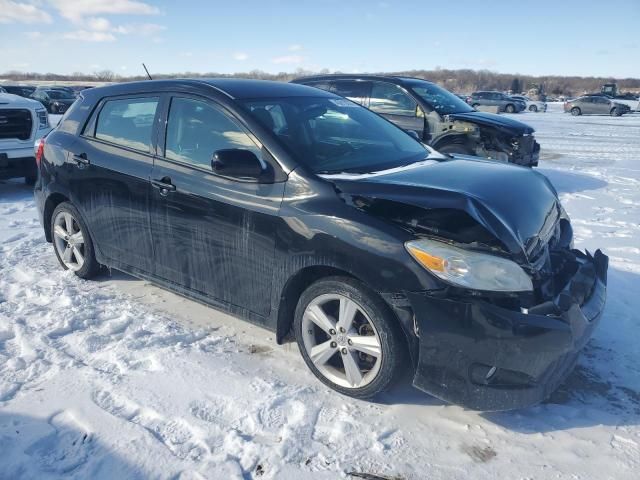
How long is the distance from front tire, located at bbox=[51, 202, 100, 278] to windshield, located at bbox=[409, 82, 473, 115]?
588 cm

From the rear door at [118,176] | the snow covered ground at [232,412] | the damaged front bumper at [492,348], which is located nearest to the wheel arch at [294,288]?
the snow covered ground at [232,412]

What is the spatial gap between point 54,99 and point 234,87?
3054cm

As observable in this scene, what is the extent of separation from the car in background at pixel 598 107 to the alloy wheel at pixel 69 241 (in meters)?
36.2

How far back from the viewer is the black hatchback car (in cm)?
262

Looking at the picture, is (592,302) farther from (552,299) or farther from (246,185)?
(246,185)

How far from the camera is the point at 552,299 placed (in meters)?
2.74

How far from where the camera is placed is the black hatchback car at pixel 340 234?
2625 millimetres

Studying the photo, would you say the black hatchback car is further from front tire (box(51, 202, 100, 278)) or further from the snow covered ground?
the snow covered ground

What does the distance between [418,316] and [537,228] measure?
0.95 m

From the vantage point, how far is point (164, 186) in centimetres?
368

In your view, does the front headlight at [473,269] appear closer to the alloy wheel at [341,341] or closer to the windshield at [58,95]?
the alloy wheel at [341,341]

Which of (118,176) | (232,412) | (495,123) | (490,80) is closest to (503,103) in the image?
(495,123)

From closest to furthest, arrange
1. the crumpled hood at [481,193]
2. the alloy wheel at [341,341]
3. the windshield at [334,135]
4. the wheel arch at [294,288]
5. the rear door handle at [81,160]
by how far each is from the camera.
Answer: the crumpled hood at [481,193]
the alloy wheel at [341,341]
the wheel arch at [294,288]
the windshield at [334,135]
the rear door handle at [81,160]

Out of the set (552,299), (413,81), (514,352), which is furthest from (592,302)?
(413,81)
